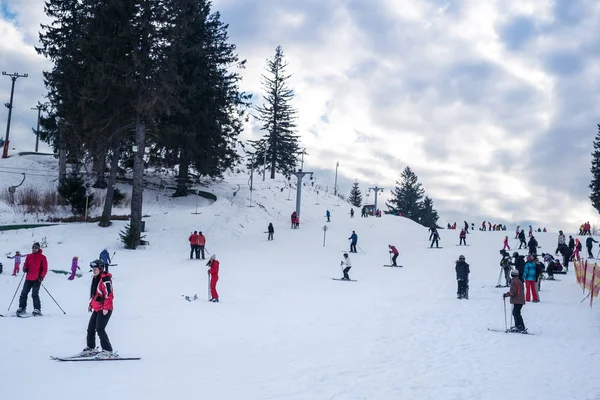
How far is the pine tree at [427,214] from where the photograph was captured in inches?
4082

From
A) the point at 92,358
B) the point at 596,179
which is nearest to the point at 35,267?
the point at 92,358

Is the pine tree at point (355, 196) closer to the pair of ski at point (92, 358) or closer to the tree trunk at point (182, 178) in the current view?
the tree trunk at point (182, 178)

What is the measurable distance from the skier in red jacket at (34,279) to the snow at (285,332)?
0.61 m

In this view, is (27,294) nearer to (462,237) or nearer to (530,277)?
(530,277)

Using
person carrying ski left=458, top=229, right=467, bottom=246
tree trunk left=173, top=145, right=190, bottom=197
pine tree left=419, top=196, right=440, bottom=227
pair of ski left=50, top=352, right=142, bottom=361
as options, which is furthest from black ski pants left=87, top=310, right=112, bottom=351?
pine tree left=419, top=196, right=440, bottom=227

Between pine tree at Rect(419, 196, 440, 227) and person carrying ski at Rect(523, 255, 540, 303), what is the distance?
83.5 meters

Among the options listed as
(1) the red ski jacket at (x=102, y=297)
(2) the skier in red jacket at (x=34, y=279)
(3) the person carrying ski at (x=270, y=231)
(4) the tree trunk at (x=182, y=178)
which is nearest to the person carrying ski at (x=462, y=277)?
(1) the red ski jacket at (x=102, y=297)

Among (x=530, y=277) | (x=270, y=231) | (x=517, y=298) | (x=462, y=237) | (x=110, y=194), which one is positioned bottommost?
(x=517, y=298)

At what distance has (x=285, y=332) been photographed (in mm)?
13281

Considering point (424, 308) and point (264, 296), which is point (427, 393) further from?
point (264, 296)

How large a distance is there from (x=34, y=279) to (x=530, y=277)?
16.0 meters

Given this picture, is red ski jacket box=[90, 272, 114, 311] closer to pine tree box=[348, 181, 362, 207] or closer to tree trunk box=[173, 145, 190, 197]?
tree trunk box=[173, 145, 190, 197]

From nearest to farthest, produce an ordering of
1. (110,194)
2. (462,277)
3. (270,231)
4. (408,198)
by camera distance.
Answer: (462,277) → (110,194) → (270,231) → (408,198)

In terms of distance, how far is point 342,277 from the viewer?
25859 mm
